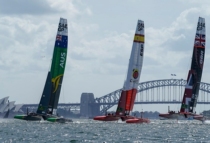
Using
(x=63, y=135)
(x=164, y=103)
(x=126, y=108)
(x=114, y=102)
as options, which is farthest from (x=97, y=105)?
(x=63, y=135)

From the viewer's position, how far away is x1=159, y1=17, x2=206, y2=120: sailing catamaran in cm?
7649

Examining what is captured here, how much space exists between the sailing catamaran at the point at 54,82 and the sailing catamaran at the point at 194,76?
10.6 m

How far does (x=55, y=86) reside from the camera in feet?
240

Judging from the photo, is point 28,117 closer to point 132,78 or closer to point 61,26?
point 61,26

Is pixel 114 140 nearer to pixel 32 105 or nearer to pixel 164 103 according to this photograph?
pixel 164 103

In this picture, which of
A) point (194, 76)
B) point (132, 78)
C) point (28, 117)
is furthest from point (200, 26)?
point (28, 117)

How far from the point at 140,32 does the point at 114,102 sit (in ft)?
321

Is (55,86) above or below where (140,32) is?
below

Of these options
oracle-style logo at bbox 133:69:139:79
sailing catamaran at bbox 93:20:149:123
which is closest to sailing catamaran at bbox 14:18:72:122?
sailing catamaran at bbox 93:20:149:123

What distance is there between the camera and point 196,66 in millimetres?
76938

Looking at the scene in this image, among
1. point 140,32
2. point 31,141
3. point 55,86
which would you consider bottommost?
point 31,141

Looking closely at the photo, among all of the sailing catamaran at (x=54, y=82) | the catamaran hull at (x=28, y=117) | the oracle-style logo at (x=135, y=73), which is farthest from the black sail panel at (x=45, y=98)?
the oracle-style logo at (x=135, y=73)

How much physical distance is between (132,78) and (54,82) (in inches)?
289

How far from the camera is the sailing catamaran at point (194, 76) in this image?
76494mm
